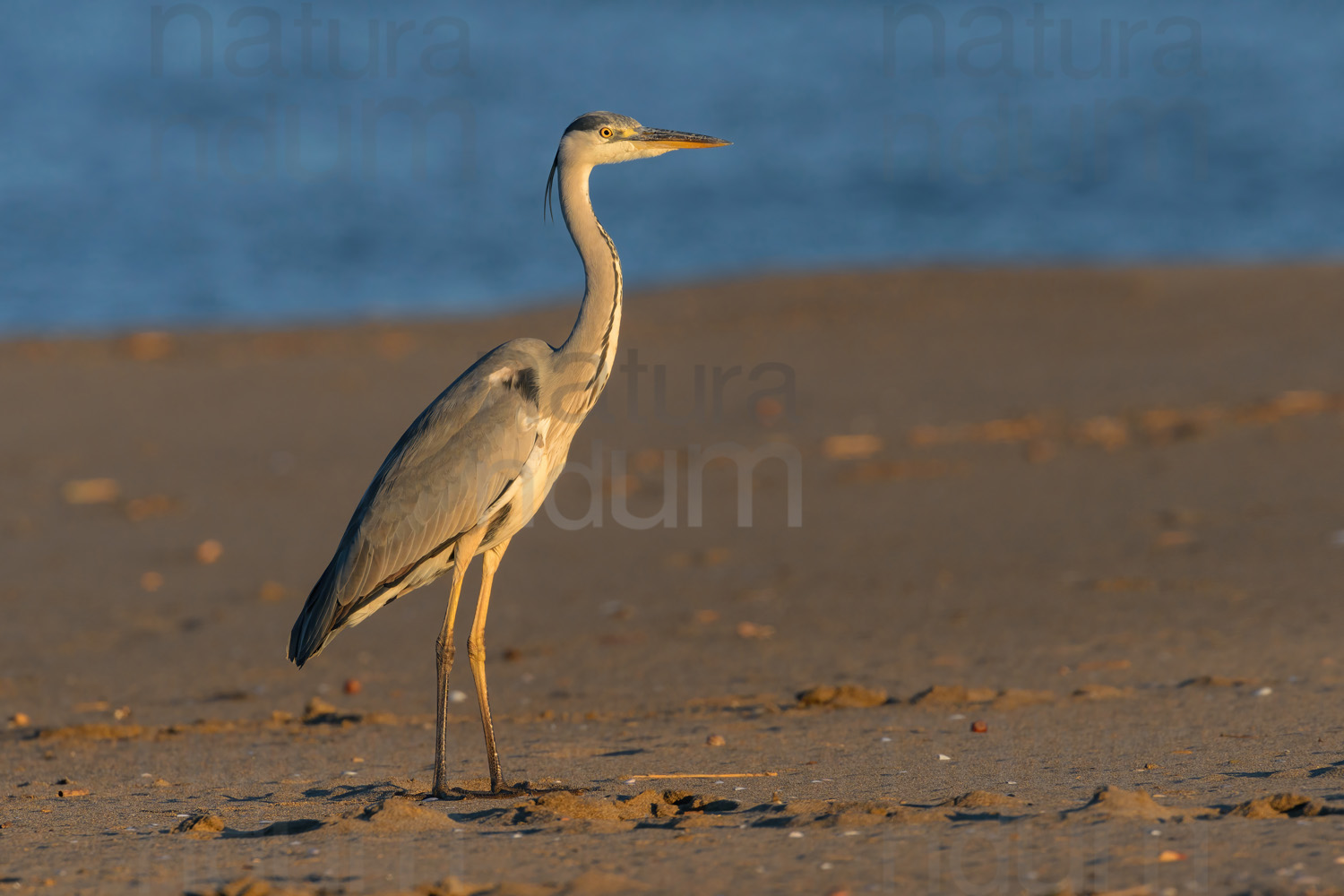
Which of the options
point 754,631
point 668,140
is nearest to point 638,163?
point 754,631

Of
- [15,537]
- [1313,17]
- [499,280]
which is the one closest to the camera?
[15,537]

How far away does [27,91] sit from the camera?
99.0ft

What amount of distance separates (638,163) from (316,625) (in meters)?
20.3

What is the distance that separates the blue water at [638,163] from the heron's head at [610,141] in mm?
10306

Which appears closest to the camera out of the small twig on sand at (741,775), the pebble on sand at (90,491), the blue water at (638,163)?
the small twig on sand at (741,775)

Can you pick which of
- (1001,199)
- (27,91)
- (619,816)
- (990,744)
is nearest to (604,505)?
(990,744)

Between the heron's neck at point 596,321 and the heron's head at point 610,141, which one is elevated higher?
the heron's head at point 610,141

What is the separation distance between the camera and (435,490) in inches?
213

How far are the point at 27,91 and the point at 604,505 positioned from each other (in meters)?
25.8

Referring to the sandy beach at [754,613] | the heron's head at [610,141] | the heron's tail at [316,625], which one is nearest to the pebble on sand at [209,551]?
the sandy beach at [754,613]

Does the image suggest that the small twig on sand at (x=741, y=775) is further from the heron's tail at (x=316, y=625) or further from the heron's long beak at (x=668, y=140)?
the heron's long beak at (x=668, y=140)

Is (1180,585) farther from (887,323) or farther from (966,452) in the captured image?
(887,323)

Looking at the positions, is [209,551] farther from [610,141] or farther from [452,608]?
[610,141]

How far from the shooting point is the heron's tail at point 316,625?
5.40 m
